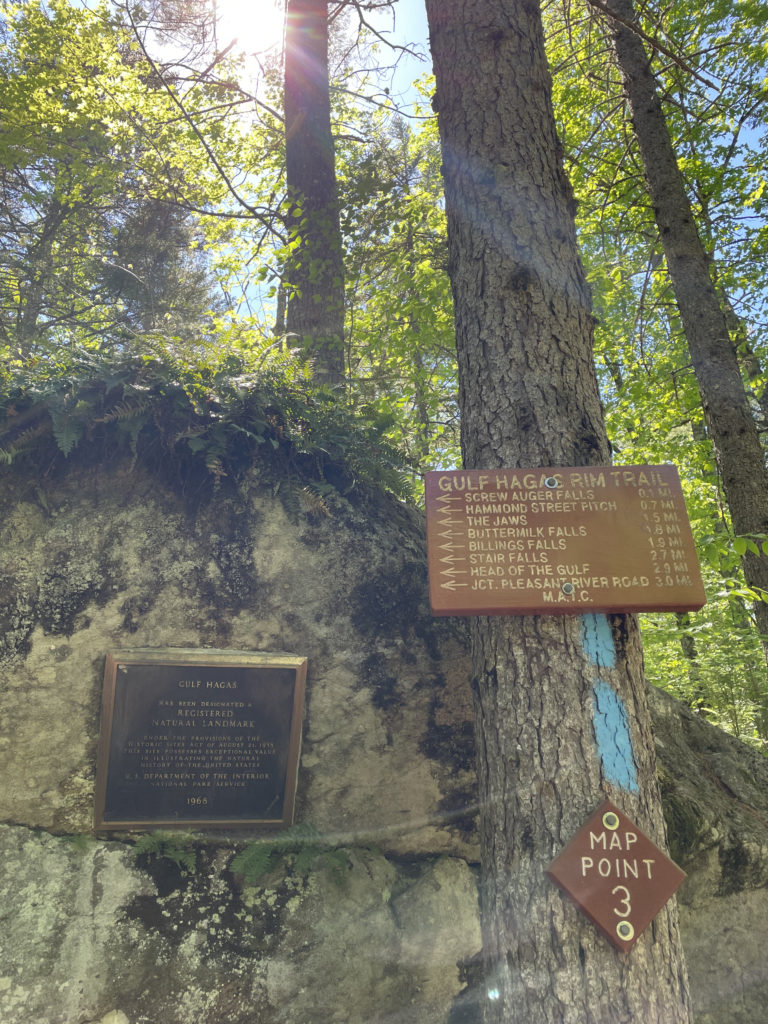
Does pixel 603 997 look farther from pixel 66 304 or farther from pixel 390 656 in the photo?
pixel 66 304

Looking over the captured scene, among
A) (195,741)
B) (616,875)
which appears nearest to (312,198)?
(195,741)

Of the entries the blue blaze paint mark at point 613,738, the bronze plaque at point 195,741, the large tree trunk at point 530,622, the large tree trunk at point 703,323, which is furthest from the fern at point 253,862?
the large tree trunk at point 703,323

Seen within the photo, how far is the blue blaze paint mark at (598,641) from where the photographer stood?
2.70m

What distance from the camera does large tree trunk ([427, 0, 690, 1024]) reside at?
2.29 metres

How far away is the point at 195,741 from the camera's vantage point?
330cm

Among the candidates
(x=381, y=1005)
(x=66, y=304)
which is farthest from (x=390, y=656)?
(x=66, y=304)

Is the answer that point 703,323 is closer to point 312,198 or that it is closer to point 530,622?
point 530,622

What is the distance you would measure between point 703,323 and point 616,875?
488 centimetres

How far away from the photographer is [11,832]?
3.13 meters

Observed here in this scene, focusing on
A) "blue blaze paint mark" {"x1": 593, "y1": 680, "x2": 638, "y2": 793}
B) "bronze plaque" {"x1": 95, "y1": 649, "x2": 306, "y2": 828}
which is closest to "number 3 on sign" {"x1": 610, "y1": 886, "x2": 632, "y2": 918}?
"blue blaze paint mark" {"x1": 593, "y1": 680, "x2": 638, "y2": 793}

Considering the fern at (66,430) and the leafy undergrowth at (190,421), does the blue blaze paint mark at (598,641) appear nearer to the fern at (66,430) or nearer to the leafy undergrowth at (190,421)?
the leafy undergrowth at (190,421)

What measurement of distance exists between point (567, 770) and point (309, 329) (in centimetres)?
576

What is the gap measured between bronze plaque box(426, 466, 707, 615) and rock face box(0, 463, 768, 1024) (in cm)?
115

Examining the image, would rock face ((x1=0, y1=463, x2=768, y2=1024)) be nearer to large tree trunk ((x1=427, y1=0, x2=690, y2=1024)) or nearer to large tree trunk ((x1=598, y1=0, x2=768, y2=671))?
large tree trunk ((x1=427, y1=0, x2=690, y2=1024))
